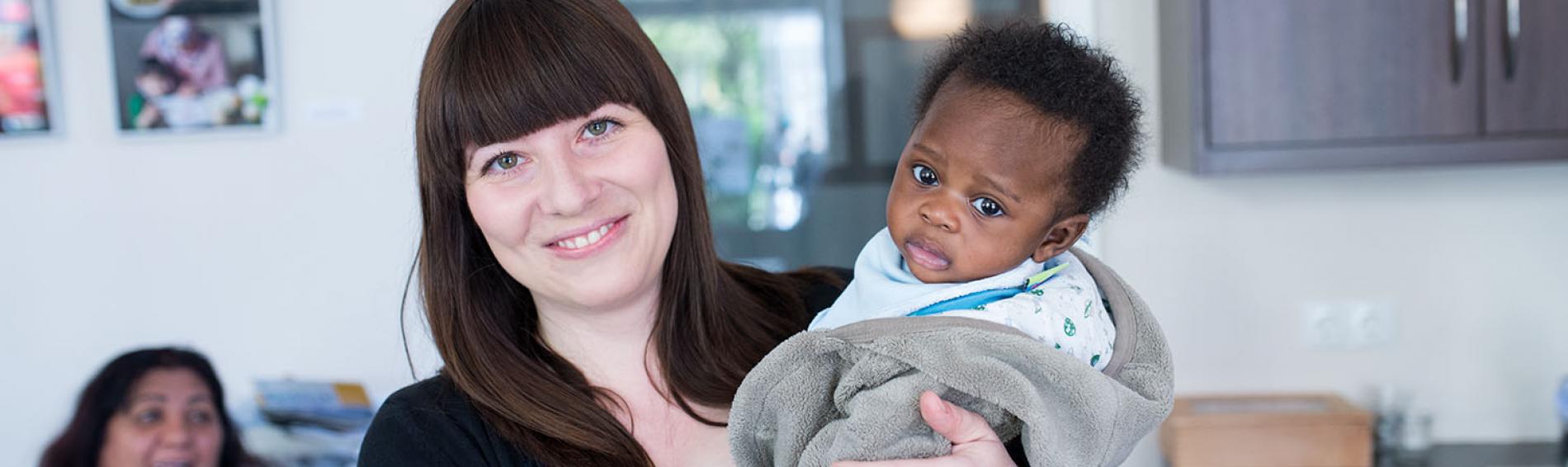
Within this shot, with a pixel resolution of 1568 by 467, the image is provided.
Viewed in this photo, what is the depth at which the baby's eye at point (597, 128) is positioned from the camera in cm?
122

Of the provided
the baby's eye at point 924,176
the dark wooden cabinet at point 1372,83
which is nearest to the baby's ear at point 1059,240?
the baby's eye at point 924,176

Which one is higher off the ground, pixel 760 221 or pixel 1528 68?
pixel 1528 68

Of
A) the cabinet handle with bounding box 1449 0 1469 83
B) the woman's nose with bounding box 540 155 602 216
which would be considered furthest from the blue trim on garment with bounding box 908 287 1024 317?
the cabinet handle with bounding box 1449 0 1469 83

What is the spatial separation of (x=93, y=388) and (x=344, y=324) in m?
0.48

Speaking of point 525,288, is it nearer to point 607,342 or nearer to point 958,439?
point 607,342

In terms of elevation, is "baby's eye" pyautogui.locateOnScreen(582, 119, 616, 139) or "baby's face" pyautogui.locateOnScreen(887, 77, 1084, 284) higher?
"baby's eye" pyautogui.locateOnScreen(582, 119, 616, 139)

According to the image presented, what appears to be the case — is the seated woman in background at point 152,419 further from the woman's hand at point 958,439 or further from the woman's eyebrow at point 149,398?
the woman's hand at point 958,439

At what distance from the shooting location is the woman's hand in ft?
3.14

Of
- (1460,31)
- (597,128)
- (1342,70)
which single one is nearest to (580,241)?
(597,128)

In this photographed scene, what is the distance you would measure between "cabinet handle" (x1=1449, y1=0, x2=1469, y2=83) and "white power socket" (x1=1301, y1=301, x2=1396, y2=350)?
544mm

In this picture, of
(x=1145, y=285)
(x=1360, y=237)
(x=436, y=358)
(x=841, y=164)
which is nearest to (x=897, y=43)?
(x=841, y=164)

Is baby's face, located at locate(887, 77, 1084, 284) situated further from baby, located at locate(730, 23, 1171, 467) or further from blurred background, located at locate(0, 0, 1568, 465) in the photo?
blurred background, located at locate(0, 0, 1568, 465)

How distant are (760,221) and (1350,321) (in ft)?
3.84

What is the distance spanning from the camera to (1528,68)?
2102mm
